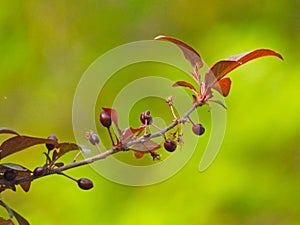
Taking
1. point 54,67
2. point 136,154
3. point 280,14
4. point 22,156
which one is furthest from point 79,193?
point 136,154

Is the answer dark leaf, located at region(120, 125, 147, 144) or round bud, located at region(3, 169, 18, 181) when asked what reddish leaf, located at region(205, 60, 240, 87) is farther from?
round bud, located at region(3, 169, 18, 181)

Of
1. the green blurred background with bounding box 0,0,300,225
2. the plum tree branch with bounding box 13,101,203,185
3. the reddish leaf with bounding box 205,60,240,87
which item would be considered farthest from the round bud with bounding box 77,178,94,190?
the green blurred background with bounding box 0,0,300,225

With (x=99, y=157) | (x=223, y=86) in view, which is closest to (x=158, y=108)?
(x=223, y=86)

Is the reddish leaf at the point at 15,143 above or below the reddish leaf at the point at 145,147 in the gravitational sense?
above

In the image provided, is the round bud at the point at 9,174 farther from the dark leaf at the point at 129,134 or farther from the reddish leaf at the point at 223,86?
the reddish leaf at the point at 223,86

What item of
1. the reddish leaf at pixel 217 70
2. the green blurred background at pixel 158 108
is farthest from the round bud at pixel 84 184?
the green blurred background at pixel 158 108

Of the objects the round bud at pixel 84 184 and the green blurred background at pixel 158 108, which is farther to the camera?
the green blurred background at pixel 158 108

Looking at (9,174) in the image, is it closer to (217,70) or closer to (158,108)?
(217,70)

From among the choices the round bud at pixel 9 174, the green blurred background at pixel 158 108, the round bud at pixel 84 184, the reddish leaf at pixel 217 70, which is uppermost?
the green blurred background at pixel 158 108
